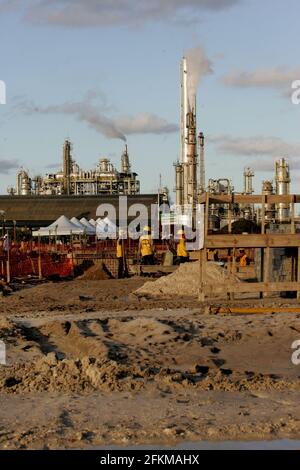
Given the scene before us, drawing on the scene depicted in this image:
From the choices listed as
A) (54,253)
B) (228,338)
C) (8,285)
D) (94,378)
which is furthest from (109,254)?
(94,378)

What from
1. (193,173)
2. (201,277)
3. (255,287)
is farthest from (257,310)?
(193,173)

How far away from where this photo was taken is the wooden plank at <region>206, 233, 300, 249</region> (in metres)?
17.8

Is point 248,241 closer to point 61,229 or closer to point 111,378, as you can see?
point 111,378

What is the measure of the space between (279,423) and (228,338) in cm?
492

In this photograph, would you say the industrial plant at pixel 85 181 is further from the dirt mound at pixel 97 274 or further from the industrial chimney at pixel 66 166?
the dirt mound at pixel 97 274

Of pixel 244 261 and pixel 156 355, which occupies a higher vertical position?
pixel 244 261

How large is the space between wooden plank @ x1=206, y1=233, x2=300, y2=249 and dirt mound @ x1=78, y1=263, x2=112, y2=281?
11.3m

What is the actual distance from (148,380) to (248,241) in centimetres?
806

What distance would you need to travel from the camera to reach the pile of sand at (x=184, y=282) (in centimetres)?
2212

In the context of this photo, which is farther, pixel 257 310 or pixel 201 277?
pixel 201 277

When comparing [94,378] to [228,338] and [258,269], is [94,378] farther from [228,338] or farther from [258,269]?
[258,269]

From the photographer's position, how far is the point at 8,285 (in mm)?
25938

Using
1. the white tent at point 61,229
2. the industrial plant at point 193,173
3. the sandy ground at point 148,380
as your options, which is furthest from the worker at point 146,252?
the industrial plant at point 193,173

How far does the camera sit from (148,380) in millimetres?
10227
